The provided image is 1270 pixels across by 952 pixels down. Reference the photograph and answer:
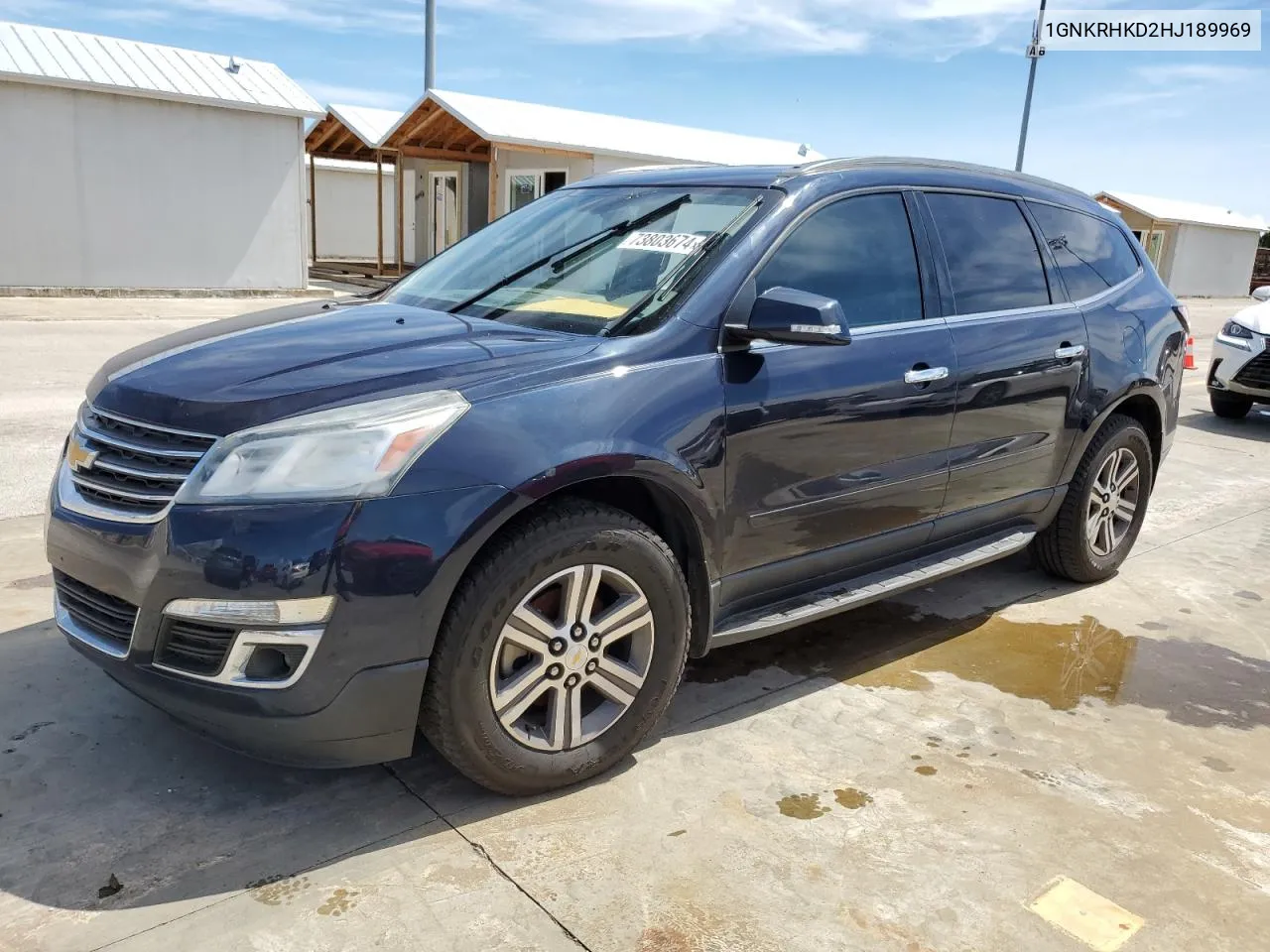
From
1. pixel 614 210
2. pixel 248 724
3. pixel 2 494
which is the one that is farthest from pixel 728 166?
pixel 2 494

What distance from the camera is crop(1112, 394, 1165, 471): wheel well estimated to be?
4.82m

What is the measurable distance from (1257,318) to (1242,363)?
0.59 meters

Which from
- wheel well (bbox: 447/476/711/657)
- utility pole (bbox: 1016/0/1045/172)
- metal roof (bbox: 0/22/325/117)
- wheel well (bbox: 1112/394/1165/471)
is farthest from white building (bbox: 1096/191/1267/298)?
wheel well (bbox: 447/476/711/657)

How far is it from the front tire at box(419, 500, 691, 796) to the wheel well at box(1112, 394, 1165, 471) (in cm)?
290

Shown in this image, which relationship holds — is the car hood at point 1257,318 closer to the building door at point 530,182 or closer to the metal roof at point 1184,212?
the building door at point 530,182

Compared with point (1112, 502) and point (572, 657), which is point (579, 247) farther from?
point (1112, 502)

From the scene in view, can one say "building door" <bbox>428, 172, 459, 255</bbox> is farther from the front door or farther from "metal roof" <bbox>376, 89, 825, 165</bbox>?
the front door

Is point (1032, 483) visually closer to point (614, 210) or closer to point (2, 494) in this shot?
point (614, 210)

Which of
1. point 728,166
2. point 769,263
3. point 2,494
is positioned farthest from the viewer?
point 2,494

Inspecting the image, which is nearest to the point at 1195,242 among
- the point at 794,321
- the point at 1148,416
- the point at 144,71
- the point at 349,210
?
the point at 349,210

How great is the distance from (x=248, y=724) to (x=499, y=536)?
74cm

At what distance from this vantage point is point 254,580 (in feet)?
7.73

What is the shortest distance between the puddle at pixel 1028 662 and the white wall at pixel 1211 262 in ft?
125

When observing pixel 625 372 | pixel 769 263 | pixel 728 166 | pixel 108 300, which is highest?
pixel 728 166
